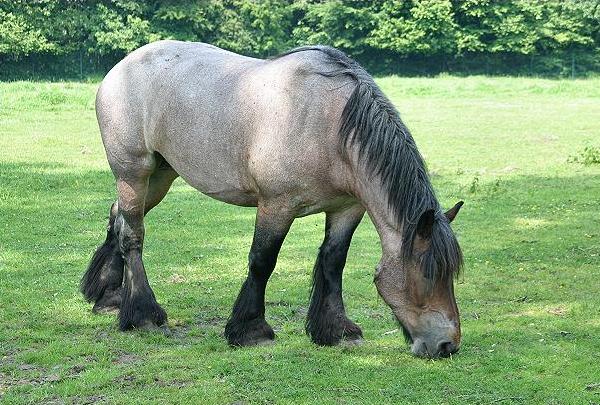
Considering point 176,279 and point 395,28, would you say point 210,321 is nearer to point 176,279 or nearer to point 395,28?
point 176,279

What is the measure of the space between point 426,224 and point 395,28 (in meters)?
38.2

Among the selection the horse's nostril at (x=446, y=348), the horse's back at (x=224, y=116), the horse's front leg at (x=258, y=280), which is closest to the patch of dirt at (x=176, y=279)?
the horse's back at (x=224, y=116)

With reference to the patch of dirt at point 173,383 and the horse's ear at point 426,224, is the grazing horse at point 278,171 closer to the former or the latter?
the horse's ear at point 426,224

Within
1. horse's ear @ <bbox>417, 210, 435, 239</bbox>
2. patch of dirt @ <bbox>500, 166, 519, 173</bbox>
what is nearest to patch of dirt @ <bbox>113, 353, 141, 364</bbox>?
horse's ear @ <bbox>417, 210, 435, 239</bbox>

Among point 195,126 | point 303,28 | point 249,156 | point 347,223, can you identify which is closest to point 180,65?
point 195,126

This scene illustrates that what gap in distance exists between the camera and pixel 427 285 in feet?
17.8

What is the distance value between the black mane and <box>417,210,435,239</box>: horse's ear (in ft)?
0.11

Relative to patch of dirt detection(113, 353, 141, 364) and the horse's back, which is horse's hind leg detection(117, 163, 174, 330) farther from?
patch of dirt detection(113, 353, 141, 364)

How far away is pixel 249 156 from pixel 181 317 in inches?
71.5

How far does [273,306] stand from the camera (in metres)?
7.54

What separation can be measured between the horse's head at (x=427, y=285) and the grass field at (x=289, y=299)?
222 millimetres

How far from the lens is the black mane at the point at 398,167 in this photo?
5.37m

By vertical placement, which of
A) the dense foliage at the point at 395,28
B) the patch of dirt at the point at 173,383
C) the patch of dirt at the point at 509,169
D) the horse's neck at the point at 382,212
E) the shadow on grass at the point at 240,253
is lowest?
the dense foliage at the point at 395,28

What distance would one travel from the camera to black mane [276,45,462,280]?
211 inches
